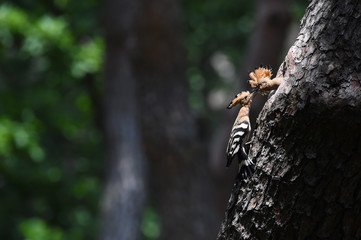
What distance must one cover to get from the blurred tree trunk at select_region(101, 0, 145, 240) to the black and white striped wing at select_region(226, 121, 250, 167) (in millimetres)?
6962

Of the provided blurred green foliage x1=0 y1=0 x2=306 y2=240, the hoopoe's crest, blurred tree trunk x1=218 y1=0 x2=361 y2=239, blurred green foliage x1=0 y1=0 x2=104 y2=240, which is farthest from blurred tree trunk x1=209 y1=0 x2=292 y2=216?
blurred tree trunk x1=218 y1=0 x2=361 y2=239

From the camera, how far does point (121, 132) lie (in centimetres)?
1002

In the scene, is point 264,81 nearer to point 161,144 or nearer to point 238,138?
point 238,138

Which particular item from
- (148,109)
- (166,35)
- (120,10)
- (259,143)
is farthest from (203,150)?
(259,143)

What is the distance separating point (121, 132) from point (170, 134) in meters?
1.52

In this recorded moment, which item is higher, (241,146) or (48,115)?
(48,115)

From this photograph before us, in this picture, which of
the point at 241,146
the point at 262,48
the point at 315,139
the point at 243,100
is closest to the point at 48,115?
the point at 262,48

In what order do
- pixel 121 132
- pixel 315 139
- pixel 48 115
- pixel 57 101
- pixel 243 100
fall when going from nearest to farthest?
pixel 315 139
pixel 243 100
pixel 121 132
pixel 48 115
pixel 57 101

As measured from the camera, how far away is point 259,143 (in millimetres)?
2258

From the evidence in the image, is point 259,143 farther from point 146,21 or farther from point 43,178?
point 43,178

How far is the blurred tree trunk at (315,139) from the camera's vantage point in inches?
79.5

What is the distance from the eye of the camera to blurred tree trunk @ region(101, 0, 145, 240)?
9.26m

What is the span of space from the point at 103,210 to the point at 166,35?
2881 mm

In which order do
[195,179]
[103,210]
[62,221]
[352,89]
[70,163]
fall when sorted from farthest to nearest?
[70,163], [62,221], [103,210], [195,179], [352,89]
